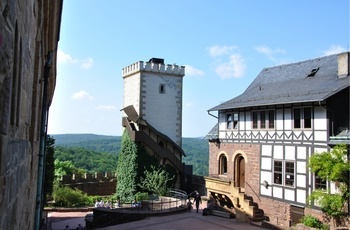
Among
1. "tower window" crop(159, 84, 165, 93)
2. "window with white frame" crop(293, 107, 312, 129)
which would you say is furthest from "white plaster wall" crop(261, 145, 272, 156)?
"tower window" crop(159, 84, 165, 93)

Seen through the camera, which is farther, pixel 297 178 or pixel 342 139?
pixel 297 178

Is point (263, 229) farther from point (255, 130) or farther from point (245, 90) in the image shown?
point (245, 90)

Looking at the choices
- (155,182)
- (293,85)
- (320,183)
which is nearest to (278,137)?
(320,183)

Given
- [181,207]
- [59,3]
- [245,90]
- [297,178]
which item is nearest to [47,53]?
[59,3]

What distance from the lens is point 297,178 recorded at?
20.9 meters

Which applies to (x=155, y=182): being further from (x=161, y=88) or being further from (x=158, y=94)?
(x=161, y=88)

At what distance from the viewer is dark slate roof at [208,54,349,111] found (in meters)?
20.5

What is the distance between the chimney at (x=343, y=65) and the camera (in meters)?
21.0

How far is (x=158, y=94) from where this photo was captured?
35312mm

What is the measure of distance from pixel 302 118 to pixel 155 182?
1369 cm

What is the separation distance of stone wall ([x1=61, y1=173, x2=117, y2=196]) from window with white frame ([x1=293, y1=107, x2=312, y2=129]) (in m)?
23.6

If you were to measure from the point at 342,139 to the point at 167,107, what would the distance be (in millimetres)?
19264

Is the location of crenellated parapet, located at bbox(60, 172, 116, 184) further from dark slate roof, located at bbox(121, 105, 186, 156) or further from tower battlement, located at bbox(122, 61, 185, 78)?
tower battlement, located at bbox(122, 61, 185, 78)

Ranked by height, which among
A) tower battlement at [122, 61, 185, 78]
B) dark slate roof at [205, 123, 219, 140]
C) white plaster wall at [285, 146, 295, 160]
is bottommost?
white plaster wall at [285, 146, 295, 160]
